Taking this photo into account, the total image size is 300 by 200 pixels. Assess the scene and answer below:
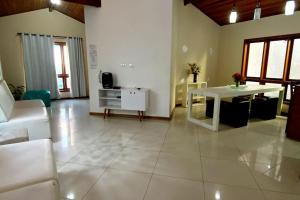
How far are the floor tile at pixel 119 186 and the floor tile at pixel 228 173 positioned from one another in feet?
2.43

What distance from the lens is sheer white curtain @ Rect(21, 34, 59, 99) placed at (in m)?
5.73

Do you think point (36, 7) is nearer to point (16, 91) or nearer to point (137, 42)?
point (16, 91)

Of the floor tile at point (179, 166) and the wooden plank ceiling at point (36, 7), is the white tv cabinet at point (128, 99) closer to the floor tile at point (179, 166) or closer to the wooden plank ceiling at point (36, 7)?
the floor tile at point (179, 166)

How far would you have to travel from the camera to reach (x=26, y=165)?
151 cm

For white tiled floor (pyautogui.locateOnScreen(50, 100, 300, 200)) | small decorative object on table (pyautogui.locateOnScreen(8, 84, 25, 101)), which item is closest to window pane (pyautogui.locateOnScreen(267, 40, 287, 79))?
white tiled floor (pyautogui.locateOnScreen(50, 100, 300, 200))

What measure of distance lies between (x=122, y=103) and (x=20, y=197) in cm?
305

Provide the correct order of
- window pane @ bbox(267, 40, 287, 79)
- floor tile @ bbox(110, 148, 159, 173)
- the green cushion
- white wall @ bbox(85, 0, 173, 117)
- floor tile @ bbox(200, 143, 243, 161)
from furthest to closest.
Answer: the green cushion < window pane @ bbox(267, 40, 287, 79) < white wall @ bbox(85, 0, 173, 117) < floor tile @ bbox(200, 143, 243, 161) < floor tile @ bbox(110, 148, 159, 173)

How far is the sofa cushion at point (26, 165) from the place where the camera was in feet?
4.33

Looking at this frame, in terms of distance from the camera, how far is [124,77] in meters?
4.37

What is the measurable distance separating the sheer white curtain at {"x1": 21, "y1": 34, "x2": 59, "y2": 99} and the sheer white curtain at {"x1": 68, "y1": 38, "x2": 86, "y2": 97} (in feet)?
1.89

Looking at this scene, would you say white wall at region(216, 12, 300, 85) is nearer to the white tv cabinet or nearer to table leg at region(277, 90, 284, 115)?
table leg at region(277, 90, 284, 115)

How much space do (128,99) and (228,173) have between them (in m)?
2.53

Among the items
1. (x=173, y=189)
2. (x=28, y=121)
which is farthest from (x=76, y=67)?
(x=173, y=189)

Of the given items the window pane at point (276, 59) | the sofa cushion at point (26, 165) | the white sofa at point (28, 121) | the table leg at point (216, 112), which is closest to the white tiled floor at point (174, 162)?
the table leg at point (216, 112)
